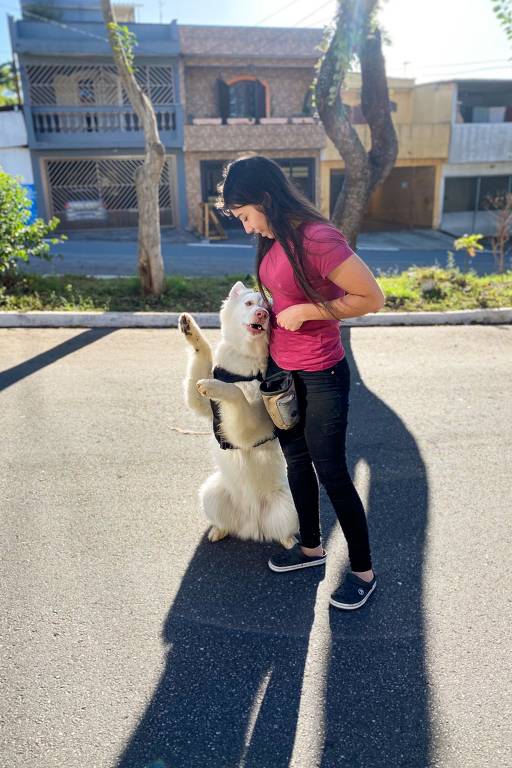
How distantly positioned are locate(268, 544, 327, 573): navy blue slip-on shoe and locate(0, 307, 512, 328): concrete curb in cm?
441

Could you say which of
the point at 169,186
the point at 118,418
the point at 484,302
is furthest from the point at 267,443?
the point at 169,186

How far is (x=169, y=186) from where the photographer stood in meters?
20.7

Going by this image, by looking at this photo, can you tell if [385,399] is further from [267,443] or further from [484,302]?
[484,302]

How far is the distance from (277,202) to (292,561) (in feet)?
5.62

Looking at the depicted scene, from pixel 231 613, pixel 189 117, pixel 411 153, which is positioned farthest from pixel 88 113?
pixel 231 613

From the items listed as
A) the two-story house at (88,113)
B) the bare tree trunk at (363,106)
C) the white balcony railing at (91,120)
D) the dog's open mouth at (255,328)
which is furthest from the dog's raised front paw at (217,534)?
the white balcony railing at (91,120)

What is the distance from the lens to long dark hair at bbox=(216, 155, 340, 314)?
7.47 ft

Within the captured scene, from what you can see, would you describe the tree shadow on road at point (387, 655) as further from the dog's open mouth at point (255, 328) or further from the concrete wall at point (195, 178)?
the concrete wall at point (195, 178)

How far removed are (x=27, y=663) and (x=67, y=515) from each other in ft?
3.61

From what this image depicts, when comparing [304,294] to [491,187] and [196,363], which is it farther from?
[491,187]

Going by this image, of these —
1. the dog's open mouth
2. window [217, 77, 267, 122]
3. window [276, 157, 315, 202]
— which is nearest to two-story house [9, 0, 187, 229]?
window [217, 77, 267, 122]

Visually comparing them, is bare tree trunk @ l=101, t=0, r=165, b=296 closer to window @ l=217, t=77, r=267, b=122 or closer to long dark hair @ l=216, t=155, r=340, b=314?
long dark hair @ l=216, t=155, r=340, b=314

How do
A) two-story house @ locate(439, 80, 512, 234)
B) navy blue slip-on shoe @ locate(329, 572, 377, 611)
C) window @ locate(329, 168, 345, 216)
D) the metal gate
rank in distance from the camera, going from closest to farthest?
navy blue slip-on shoe @ locate(329, 572, 377, 611) → the metal gate → two-story house @ locate(439, 80, 512, 234) → window @ locate(329, 168, 345, 216)

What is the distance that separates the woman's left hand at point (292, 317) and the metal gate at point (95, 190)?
19.1 metres
